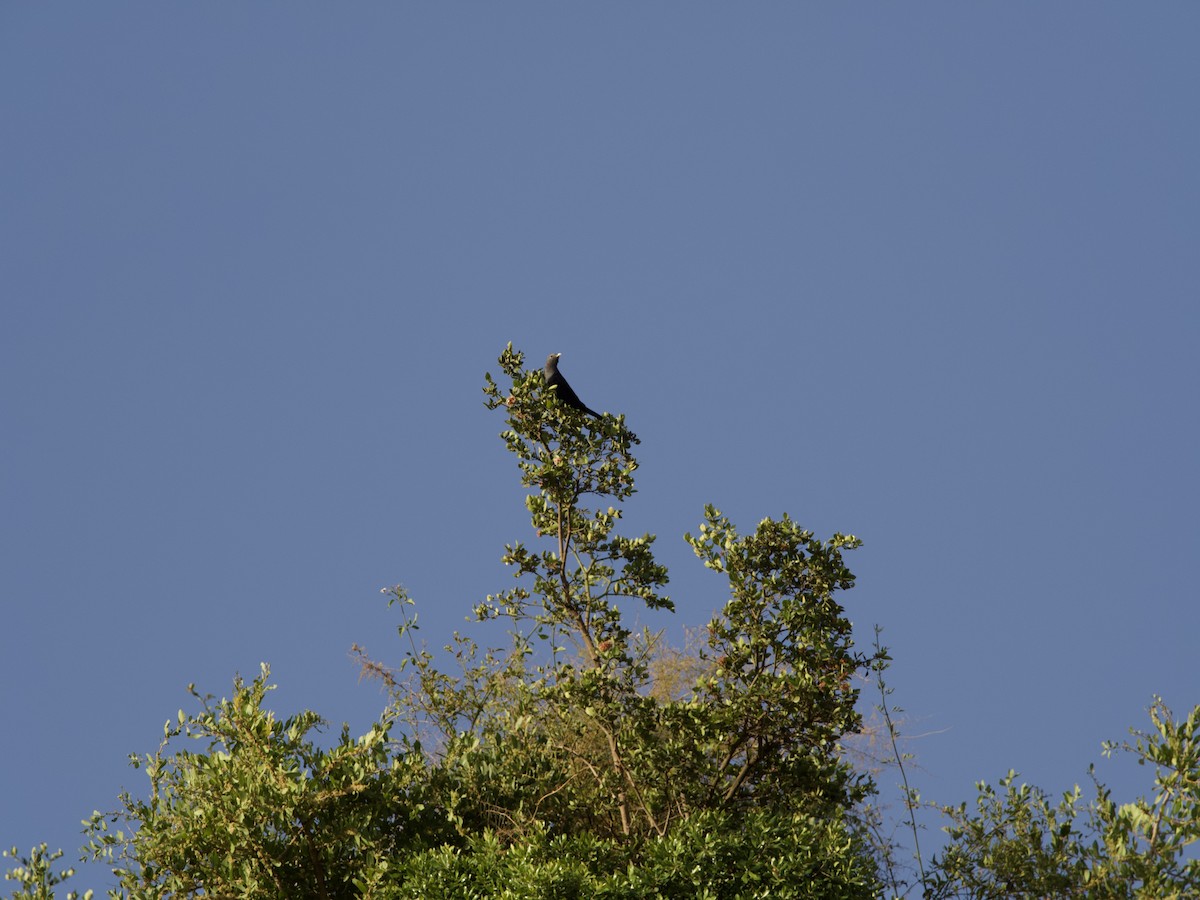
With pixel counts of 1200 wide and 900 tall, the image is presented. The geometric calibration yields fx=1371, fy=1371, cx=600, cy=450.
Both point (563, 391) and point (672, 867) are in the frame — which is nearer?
point (672, 867)

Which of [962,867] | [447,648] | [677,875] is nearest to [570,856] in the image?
[677,875]

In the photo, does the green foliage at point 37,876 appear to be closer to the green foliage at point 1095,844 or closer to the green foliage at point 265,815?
the green foliage at point 265,815

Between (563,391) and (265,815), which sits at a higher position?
(563,391)

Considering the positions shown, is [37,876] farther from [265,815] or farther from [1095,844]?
[1095,844]

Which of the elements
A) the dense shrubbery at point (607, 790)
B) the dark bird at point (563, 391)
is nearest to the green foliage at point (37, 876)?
the dense shrubbery at point (607, 790)

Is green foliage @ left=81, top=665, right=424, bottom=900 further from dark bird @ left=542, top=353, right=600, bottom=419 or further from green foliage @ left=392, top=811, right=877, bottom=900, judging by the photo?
dark bird @ left=542, top=353, right=600, bottom=419

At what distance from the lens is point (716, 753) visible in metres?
11.2

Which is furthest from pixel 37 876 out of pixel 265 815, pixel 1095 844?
pixel 1095 844

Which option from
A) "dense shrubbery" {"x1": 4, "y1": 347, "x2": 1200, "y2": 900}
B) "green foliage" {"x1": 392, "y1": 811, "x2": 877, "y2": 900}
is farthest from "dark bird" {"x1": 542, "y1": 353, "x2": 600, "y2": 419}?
"green foliage" {"x1": 392, "y1": 811, "x2": 877, "y2": 900}

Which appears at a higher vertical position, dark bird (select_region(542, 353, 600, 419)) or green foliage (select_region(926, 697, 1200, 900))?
dark bird (select_region(542, 353, 600, 419))

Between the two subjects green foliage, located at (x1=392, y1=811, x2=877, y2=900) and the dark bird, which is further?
the dark bird

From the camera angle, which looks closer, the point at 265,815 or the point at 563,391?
the point at 265,815

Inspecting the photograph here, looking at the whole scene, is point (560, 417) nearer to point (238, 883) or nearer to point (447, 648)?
point (447, 648)

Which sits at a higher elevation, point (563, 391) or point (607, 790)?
point (563, 391)
